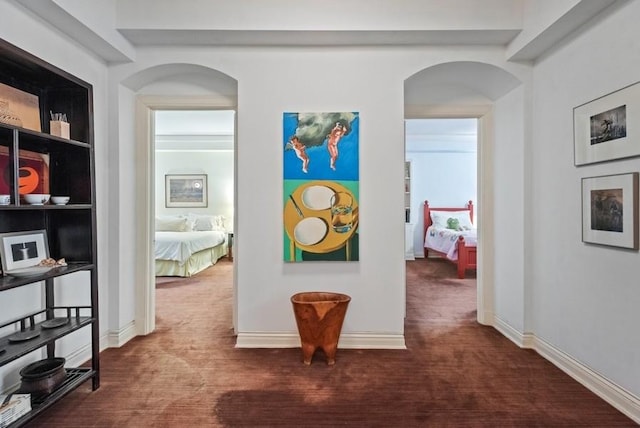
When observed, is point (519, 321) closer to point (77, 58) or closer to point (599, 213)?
point (599, 213)

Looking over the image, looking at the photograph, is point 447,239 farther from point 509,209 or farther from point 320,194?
point 320,194

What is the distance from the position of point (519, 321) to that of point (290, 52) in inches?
117

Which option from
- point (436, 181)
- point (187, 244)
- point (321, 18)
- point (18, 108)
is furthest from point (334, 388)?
point (436, 181)

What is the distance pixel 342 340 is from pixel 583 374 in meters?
1.65

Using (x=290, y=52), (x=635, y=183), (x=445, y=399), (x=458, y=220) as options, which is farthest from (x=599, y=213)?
(x=458, y=220)

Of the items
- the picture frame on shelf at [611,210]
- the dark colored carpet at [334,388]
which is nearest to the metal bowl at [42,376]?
the dark colored carpet at [334,388]

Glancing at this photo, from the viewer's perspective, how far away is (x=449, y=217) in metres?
7.03

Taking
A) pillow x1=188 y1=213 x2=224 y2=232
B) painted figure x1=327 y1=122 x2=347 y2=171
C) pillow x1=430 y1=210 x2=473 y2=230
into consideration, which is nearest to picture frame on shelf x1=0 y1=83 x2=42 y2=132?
painted figure x1=327 y1=122 x2=347 y2=171

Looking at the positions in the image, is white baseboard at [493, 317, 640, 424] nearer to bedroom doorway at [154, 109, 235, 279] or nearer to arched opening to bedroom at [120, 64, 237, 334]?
arched opening to bedroom at [120, 64, 237, 334]

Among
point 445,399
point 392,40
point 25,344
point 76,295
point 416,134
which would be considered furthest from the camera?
point 416,134

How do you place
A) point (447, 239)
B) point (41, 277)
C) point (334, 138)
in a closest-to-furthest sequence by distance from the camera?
point (41, 277)
point (334, 138)
point (447, 239)

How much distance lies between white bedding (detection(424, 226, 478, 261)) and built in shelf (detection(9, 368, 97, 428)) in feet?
15.8

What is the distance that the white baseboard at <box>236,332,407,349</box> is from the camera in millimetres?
2730

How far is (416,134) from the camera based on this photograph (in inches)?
271
